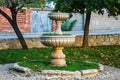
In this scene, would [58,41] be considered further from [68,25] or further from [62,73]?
[68,25]

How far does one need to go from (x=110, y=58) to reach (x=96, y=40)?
3.40m

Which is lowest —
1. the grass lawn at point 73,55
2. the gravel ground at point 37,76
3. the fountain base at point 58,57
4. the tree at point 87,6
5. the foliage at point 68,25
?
the foliage at point 68,25

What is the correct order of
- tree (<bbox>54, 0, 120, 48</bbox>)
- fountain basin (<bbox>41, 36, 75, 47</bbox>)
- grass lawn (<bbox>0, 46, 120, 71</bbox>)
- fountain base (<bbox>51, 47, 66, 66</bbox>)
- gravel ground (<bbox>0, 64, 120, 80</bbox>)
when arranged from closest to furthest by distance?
gravel ground (<bbox>0, 64, 120, 80</bbox>) → fountain basin (<bbox>41, 36, 75, 47</bbox>) → fountain base (<bbox>51, 47, 66, 66</bbox>) → grass lawn (<bbox>0, 46, 120, 71</bbox>) → tree (<bbox>54, 0, 120, 48</bbox>)

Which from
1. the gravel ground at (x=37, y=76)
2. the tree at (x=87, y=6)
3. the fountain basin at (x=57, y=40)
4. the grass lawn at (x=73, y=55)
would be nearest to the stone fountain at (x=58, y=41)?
the fountain basin at (x=57, y=40)

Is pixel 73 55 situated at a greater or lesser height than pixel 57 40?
lesser

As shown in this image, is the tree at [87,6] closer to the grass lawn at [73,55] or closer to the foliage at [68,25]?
the grass lawn at [73,55]

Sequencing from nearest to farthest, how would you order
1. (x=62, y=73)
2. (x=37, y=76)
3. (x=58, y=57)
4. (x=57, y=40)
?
(x=37, y=76), (x=62, y=73), (x=57, y=40), (x=58, y=57)

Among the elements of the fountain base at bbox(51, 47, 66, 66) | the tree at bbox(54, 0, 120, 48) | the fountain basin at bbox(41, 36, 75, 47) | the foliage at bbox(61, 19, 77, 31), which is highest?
the tree at bbox(54, 0, 120, 48)

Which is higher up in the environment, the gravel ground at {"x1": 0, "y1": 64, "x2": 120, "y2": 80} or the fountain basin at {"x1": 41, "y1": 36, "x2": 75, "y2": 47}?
the fountain basin at {"x1": 41, "y1": 36, "x2": 75, "y2": 47}

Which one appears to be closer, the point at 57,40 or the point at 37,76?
the point at 37,76

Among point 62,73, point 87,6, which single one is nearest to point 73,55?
Answer: point 87,6

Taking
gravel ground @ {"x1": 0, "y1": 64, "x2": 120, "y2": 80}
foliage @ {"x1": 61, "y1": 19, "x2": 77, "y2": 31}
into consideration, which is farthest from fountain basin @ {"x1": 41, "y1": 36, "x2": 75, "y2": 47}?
foliage @ {"x1": 61, "y1": 19, "x2": 77, "y2": 31}

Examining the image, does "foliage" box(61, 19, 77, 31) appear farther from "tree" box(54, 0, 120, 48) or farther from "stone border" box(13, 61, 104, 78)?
"stone border" box(13, 61, 104, 78)

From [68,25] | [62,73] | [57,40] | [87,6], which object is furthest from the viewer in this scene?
[68,25]
